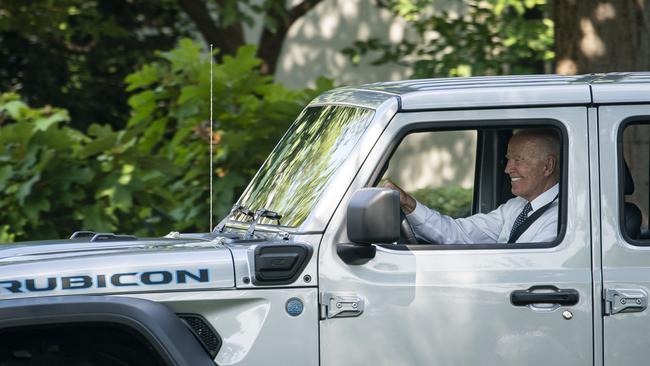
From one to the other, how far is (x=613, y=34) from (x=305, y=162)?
3.83 m

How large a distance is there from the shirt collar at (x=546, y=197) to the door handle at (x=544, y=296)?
1.75 ft

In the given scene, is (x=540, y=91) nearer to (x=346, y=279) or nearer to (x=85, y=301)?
(x=346, y=279)

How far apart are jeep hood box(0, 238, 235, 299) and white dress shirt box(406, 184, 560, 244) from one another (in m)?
0.92

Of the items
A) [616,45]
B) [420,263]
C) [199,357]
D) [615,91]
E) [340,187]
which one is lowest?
[199,357]

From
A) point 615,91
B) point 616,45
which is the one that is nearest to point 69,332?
point 615,91

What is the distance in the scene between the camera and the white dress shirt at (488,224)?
4.48m

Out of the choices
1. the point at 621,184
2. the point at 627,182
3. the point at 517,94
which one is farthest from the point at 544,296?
the point at 517,94

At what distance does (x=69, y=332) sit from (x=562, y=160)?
1817mm

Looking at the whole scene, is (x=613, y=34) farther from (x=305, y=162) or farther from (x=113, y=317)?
(x=113, y=317)

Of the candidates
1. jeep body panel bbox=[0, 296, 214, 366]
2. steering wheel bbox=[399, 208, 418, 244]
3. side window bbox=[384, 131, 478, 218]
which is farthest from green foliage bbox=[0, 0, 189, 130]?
jeep body panel bbox=[0, 296, 214, 366]

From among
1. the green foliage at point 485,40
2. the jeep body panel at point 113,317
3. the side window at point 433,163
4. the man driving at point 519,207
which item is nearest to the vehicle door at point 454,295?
the man driving at point 519,207

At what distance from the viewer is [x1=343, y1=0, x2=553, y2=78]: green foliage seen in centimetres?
1052

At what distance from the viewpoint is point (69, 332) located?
4.14 metres

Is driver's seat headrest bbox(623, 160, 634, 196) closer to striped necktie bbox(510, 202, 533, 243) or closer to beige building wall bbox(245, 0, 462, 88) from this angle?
striped necktie bbox(510, 202, 533, 243)
